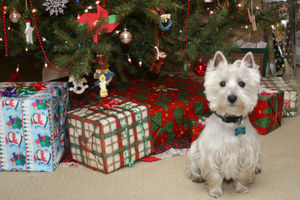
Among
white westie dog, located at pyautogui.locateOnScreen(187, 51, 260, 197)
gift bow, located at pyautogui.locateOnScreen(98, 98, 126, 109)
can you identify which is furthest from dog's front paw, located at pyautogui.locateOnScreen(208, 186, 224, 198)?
gift bow, located at pyautogui.locateOnScreen(98, 98, 126, 109)

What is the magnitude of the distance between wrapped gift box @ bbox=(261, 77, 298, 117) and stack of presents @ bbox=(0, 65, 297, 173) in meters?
0.24

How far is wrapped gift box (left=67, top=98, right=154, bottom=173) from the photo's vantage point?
1896 millimetres

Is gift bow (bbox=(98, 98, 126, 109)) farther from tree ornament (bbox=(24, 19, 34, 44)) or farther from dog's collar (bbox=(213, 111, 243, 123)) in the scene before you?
dog's collar (bbox=(213, 111, 243, 123))

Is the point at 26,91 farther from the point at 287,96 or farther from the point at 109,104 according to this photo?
the point at 287,96

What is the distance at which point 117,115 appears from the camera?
6.37 feet

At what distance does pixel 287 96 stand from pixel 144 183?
4.19 ft

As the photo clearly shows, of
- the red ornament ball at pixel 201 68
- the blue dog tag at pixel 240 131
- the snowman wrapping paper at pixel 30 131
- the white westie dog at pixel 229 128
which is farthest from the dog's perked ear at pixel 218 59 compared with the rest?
the snowman wrapping paper at pixel 30 131

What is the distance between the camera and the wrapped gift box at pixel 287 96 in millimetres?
2545

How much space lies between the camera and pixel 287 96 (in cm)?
256

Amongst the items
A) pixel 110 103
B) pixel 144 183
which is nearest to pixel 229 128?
pixel 144 183

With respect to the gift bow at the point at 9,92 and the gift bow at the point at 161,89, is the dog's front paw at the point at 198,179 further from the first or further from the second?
the gift bow at the point at 9,92

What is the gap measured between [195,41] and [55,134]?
0.94 m

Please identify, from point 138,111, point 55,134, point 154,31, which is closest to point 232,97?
point 138,111

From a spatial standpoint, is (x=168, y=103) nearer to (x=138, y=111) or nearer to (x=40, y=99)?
(x=138, y=111)
